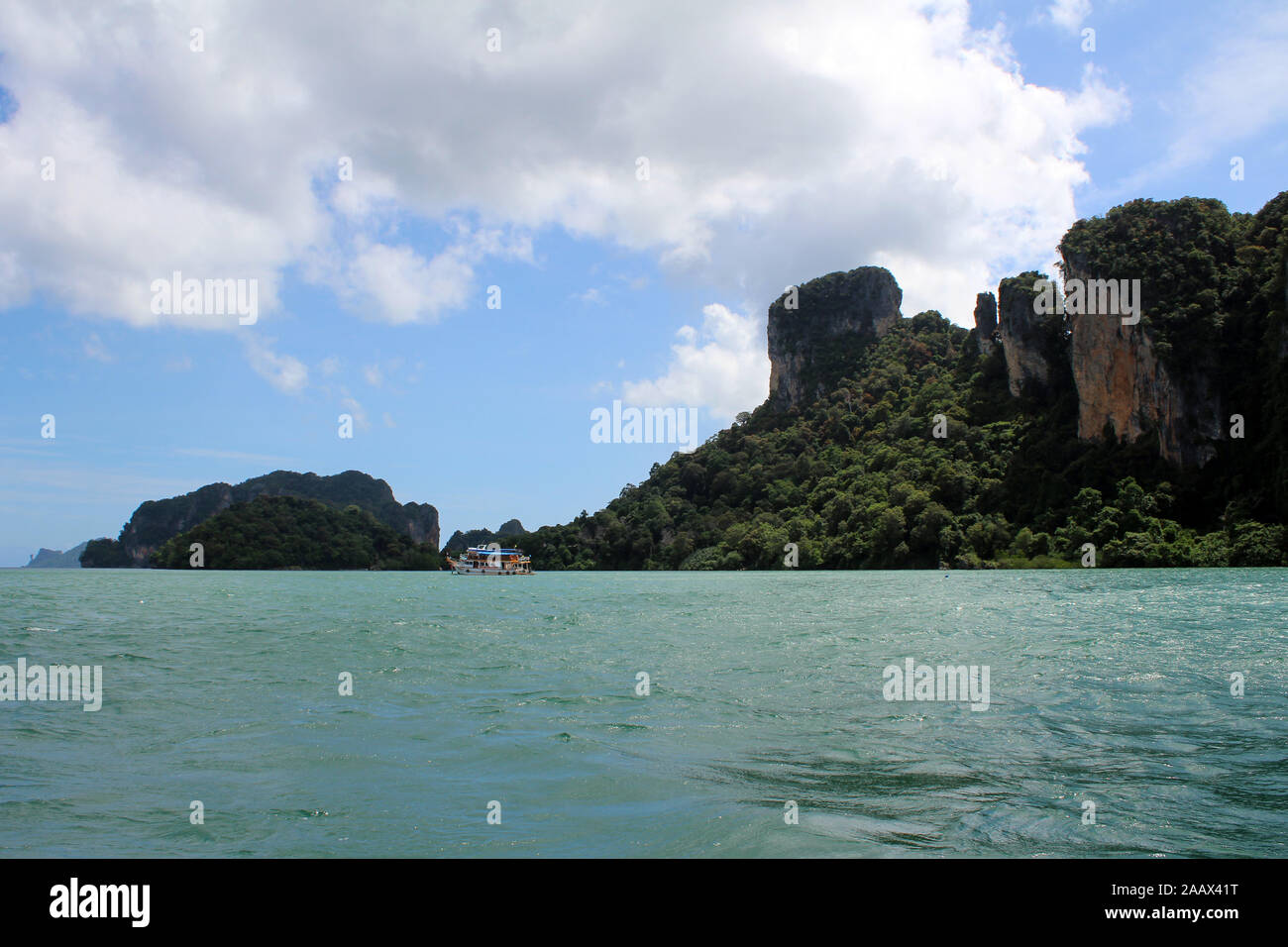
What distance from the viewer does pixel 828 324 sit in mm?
169375

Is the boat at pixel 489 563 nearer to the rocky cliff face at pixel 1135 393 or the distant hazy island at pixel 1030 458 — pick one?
the distant hazy island at pixel 1030 458

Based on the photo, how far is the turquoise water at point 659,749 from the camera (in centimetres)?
725

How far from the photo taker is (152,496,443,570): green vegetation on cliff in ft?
386

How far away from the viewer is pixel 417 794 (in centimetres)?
853

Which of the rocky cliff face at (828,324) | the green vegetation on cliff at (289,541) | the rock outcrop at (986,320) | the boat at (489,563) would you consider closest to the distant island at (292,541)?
the green vegetation on cliff at (289,541)

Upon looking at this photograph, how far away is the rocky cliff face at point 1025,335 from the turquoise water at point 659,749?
98212 mm

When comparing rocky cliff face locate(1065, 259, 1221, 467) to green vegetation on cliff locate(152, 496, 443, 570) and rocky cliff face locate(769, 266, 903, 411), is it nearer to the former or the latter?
rocky cliff face locate(769, 266, 903, 411)

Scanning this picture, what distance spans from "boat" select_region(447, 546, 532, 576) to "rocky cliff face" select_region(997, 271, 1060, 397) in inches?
3026

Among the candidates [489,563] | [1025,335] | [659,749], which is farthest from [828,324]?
[659,749]

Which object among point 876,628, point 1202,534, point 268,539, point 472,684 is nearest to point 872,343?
point 1202,534

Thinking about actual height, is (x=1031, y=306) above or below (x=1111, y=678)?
above
